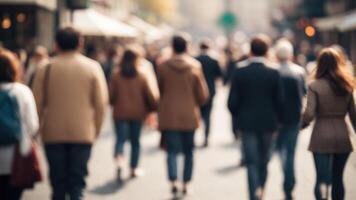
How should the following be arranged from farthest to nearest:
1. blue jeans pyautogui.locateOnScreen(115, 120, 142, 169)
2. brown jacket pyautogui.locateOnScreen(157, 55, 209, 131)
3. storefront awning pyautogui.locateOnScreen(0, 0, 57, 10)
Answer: storefront awning pyautogui.locateOnScreen(0, 0, 57, 10)
blue jeans pyautogui.locateOnScreen(115, 120, 142, 169)
brown jacket pyautogui.locateOnScreen(157, 55, 209, 131)

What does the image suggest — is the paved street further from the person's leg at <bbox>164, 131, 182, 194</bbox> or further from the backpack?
the backpack

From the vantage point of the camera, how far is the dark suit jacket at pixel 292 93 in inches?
337

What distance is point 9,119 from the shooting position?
20.4 feet

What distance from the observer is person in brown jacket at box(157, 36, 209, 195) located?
9.20m

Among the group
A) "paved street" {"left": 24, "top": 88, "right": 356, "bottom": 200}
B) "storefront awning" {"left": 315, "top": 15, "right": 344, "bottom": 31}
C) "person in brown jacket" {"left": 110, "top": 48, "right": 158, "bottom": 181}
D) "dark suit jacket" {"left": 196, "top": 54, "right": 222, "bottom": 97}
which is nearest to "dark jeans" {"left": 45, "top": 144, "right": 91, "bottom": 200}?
"paved street" {"left": 24, "top": 88, "right": 356, "bottom": 200}

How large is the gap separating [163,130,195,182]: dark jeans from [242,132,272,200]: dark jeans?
1479 mm

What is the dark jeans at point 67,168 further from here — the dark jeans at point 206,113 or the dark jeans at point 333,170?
the dark jeans at point 206,113

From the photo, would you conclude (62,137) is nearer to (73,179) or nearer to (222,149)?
(73,179)

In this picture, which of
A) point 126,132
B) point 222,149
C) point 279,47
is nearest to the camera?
point 279,47

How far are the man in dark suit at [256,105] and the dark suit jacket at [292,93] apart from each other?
28.0 inches

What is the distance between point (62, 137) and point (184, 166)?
2.82 m

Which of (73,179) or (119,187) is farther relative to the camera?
(119,187)

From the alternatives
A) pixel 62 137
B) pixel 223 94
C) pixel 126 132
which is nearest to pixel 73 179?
pixel 62 137

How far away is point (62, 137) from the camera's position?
674 cm
